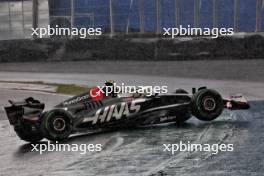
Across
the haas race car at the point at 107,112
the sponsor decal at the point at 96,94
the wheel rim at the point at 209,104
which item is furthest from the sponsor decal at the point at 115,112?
the wheel rim at the point at 209,104

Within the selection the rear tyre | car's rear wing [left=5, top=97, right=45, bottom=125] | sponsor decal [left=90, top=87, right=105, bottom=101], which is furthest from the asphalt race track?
sponsor decal [left=90, top=87, right=105, bottom=101]

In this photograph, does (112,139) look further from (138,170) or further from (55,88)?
(55,88)

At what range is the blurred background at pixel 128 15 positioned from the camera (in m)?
57.0

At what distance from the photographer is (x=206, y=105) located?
16969mm

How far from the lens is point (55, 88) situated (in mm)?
34781

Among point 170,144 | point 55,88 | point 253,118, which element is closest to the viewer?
point 170,144

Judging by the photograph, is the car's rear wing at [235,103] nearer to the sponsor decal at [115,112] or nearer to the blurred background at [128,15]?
the sponsor decal at [115,112]

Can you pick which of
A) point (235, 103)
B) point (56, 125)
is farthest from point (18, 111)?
point (235, 103)

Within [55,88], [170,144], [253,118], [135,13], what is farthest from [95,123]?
[135,13]

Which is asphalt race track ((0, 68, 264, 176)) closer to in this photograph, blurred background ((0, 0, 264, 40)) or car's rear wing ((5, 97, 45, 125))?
car's rear wing ((5, 97, 45, 125))

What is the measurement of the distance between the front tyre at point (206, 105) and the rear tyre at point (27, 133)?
12.5ft

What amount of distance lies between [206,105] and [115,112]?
227 cm

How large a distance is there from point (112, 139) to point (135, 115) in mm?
1484

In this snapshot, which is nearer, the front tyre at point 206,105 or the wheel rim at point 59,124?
the wheel rim at point 59,124
